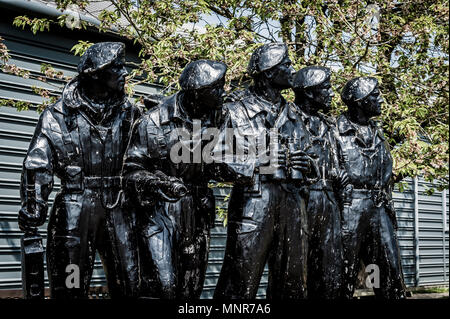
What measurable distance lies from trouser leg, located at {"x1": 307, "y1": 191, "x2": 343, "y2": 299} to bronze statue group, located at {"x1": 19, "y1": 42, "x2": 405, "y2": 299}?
0.14m

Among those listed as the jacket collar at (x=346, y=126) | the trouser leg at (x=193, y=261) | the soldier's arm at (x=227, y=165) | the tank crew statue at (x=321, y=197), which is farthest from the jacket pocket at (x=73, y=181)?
the jacket collar at (x=346, y=126)

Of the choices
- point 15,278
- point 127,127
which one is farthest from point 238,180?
point 15,278

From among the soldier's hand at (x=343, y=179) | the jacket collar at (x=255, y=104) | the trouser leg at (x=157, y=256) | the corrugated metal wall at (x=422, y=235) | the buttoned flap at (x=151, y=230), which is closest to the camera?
the trouser leg at (x=157, y=256)

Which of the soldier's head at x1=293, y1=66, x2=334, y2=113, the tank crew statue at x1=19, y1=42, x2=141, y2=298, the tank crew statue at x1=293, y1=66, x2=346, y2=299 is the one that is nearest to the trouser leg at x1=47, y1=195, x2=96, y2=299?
the tank crew statue at x1=19, y1=42, x2=141, y2=298

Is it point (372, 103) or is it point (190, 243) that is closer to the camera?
point (190, 243)

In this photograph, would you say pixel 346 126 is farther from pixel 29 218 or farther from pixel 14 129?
pixel 14 129

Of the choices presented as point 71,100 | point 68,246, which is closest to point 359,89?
point 71,100

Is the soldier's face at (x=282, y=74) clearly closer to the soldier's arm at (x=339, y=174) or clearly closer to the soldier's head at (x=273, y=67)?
the soldier's head at (x=273, y=67)

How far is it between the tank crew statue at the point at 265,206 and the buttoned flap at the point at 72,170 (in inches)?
47.7

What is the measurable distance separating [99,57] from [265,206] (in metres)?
1.84

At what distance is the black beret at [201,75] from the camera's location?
17.6ft

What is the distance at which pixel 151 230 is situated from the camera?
17.3 feet

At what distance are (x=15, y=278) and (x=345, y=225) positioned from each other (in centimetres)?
567

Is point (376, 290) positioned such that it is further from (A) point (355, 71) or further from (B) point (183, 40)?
(B) point (183, 40)
